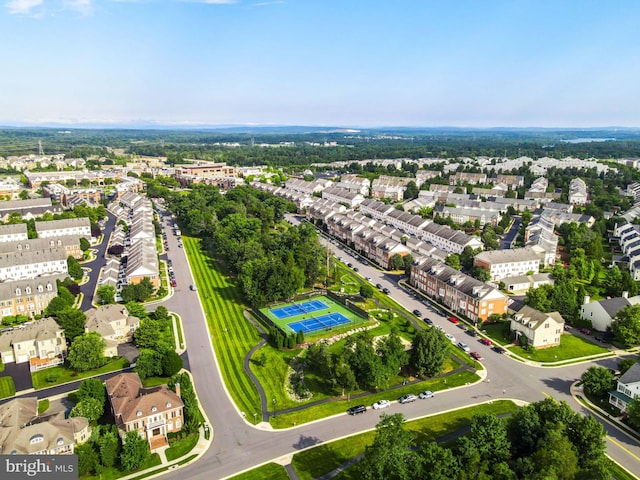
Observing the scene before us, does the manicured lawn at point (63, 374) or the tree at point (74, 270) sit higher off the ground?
the tree at point (74, 270)

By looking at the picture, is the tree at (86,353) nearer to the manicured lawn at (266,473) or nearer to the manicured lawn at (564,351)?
the manicured lawn at (266,473)

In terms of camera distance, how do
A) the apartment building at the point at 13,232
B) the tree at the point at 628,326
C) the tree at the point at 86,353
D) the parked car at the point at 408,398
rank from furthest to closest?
the apartment building at the point at 13,232 → the tree at the point at 628,326 → the tree at the point at 86,353 → the parked car at the point at 408,398

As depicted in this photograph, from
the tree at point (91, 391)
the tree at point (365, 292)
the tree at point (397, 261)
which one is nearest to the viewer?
the tree at point (91, 391)

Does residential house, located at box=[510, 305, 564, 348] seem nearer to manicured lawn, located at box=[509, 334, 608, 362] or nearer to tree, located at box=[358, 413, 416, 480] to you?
manicured lawn, located at box=[509, 334, 608, 362]

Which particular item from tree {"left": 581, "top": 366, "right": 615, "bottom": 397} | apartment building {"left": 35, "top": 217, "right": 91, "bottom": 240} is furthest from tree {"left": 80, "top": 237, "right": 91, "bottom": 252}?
tree {"left": 581, "top": 366, "right": 615, "bottom": 397}

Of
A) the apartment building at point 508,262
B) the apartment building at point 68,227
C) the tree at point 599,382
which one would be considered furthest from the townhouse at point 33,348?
the apartment building at point 508,262

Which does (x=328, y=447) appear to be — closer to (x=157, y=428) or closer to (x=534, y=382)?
(x=157, y=428)
